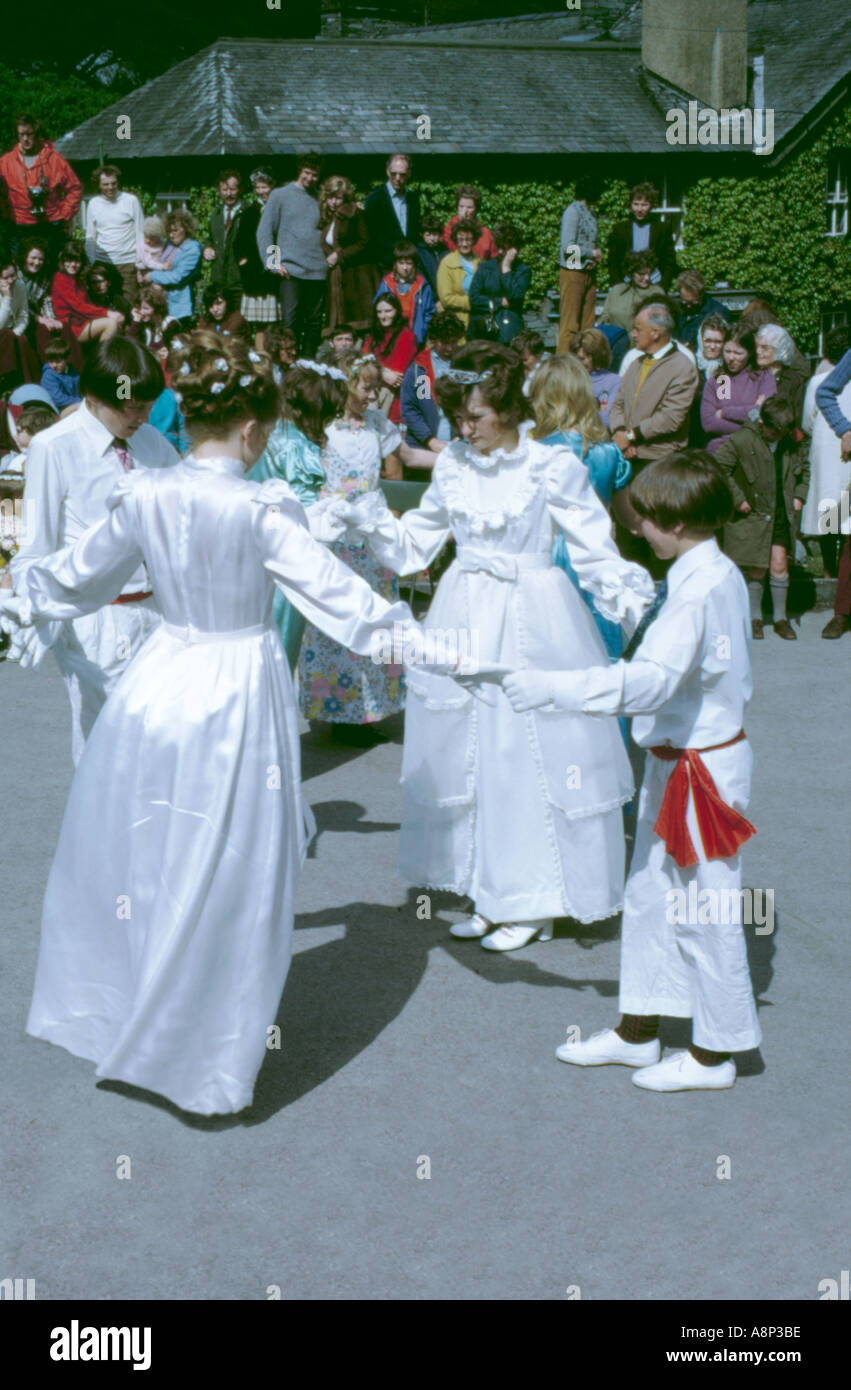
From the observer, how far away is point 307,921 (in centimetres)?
597

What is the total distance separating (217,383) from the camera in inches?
166

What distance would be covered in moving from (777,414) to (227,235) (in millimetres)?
6833

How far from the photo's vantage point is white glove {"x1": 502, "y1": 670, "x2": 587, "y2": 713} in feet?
13.5

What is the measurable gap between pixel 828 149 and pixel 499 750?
76.8ft

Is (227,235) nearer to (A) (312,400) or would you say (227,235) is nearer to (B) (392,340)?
(B) (392,340)

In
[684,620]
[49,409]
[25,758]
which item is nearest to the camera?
[684,620]

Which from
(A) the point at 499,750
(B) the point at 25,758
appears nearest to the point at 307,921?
(A) the point at 499,750

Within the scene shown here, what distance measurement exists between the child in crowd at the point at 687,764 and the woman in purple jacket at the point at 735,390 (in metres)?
7.22

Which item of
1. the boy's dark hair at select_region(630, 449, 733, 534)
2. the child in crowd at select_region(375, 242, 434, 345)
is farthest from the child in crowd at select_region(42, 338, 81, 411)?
the boy's dark hair at select_region(630, 449, 733, 534)

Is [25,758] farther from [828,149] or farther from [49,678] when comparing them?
[828,149]

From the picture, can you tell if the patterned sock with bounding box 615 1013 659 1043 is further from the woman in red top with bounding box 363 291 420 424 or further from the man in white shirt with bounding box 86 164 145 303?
the man in white shirt with bounding box 86 164 145 303

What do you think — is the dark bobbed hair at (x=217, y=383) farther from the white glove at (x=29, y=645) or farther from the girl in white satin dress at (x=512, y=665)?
the girl in white satin dress at (x=512, y=665)

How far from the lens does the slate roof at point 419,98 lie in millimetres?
23312

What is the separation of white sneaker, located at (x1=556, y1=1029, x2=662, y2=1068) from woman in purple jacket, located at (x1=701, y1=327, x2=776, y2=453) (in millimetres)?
7364
